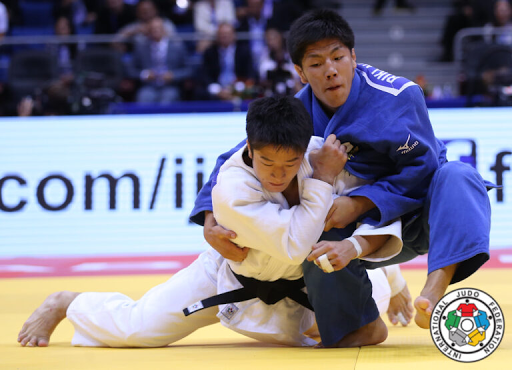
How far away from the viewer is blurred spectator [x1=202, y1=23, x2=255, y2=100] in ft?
23.4

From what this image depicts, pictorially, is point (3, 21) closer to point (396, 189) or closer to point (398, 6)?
point (398, 6)

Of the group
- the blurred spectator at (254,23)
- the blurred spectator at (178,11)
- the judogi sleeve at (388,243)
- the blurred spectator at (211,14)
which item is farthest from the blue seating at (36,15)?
the judogi sleeve at (388,243)

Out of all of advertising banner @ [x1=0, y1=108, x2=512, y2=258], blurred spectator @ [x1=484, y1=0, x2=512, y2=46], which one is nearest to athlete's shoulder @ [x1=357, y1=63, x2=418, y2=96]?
advertising banner @ [x1=0, y1=108, x2=512, y2=258]

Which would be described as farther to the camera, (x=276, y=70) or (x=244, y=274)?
(x=276, y=70)

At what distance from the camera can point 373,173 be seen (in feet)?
7.13

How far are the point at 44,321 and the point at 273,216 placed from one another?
96 centimetres

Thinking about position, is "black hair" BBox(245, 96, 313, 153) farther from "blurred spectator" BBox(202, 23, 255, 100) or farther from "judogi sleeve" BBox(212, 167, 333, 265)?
"blurred spectator" BBox(202, 23, 255, 100)

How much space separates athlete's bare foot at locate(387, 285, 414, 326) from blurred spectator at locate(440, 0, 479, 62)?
20.1ft

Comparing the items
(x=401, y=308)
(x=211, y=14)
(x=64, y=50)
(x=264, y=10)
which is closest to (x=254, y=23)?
(x=264, y=10)

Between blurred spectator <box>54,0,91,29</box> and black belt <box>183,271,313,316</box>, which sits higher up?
blurred spectator <box>54,0,91,29</box>

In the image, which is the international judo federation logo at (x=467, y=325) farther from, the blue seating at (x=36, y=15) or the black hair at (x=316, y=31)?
the blue seating at (x=36, y=15)

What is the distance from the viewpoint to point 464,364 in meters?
1.69

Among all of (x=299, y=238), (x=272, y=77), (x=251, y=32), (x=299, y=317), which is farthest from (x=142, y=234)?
(x=251, y=32)

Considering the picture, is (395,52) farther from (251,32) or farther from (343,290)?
(343,290)
